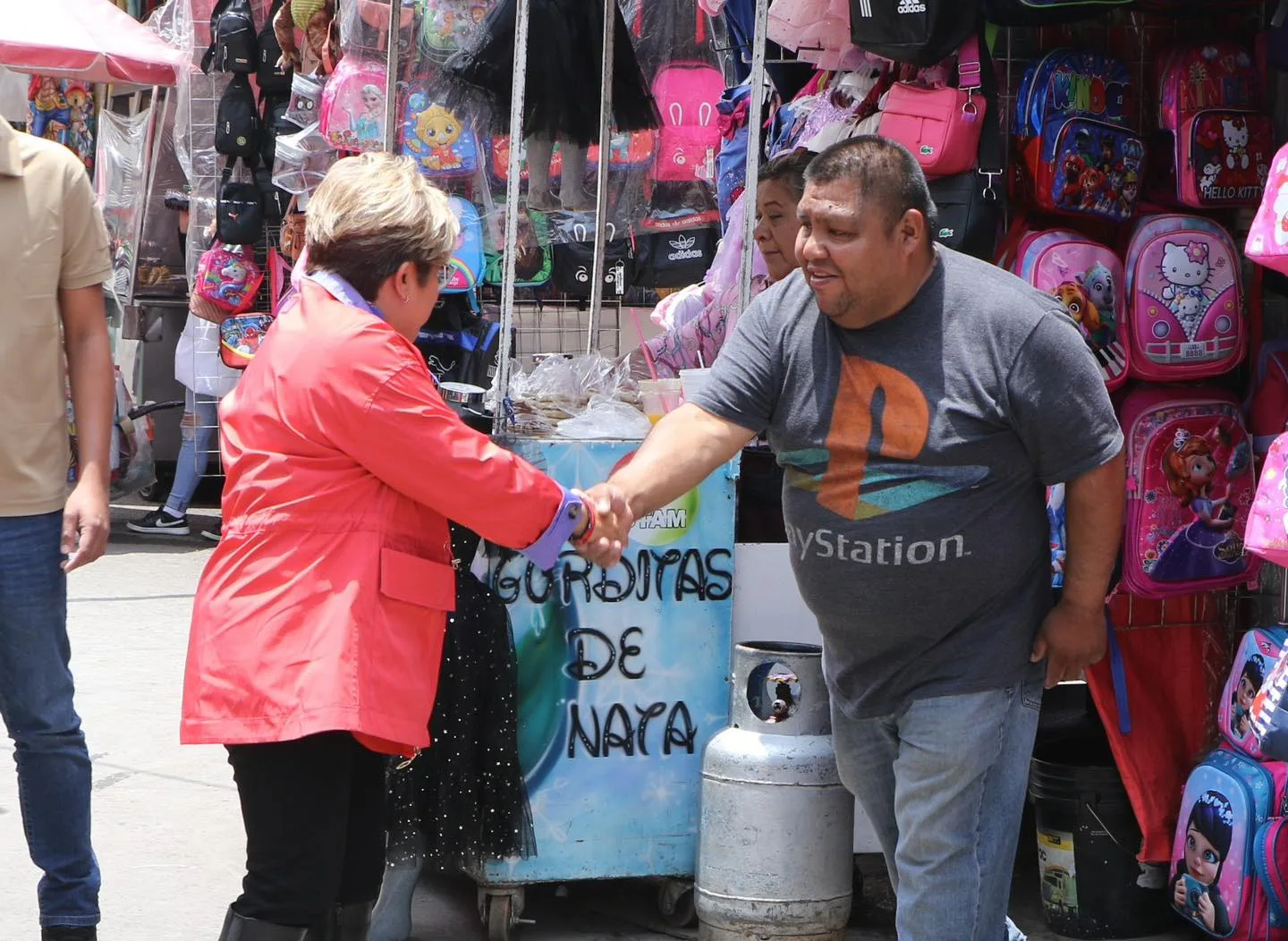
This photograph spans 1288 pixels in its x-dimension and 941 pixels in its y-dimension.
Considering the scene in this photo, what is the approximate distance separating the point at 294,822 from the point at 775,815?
4.65ft

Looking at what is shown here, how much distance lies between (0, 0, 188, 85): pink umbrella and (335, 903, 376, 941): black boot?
7586 millimetres

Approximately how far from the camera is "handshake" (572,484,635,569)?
3230 millimetres

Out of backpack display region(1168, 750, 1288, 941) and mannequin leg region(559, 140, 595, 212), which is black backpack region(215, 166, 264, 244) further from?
backpack display region(1168, 750, 1288, 941)

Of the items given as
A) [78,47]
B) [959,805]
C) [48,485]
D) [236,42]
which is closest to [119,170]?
[78,47]

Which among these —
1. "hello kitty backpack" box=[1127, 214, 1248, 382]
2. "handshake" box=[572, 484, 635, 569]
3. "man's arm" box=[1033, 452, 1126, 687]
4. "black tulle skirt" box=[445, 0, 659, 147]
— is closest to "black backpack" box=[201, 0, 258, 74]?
"black tulle skirt" box=[445, 0, 659, 147]

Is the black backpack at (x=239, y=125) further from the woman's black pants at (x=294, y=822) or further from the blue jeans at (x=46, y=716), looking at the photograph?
the woman's black pants at (x=294, y=822)

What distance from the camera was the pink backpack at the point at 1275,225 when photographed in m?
3.19

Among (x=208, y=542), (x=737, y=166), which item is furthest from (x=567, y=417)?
(x=208, y=542)

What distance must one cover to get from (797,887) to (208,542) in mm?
7263

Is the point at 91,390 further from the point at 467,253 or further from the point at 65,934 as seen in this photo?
the point at 467,253

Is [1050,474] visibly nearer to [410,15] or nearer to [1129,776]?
[1129,776]

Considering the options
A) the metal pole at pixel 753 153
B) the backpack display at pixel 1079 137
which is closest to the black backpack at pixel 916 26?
the backpack display at pixel 1079 137

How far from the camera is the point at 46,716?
136 inches

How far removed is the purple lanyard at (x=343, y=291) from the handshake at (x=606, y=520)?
55 cm
